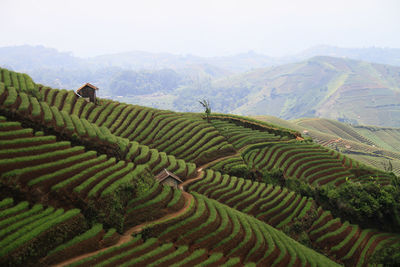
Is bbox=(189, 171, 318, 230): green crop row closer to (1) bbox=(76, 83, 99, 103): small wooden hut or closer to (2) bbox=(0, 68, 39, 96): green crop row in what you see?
(2) bbox=(0, 68, 39, 96): green crop row

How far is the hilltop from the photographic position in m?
18.2

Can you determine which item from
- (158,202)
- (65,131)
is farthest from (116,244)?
(65,131)

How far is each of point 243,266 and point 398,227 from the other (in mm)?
23735

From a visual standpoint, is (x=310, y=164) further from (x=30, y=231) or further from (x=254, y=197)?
(x=30, y=231)

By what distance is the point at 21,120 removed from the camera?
1051 inches

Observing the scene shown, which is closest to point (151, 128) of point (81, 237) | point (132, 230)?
point (132, 230)

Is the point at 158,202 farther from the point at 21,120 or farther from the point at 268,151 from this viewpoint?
the point at 268,151

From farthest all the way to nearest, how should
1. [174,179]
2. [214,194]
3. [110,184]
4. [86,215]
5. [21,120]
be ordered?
1. [214,194]
2. [174,179]
3. [21,120]
4. [110,184]
5. [86,215]

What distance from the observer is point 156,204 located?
2339cm

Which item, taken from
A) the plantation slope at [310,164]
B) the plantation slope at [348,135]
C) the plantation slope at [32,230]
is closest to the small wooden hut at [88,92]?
the plantation slope at [310,164]

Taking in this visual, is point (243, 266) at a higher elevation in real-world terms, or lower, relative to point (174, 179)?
lower

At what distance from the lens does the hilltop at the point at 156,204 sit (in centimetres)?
1822

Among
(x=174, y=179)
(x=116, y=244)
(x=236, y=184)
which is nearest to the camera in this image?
(x=116, y=244)

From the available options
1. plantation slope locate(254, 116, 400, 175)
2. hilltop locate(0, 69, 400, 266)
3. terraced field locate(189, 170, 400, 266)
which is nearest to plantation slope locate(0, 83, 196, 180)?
hilltop locate(0, 69, 400, 266)
